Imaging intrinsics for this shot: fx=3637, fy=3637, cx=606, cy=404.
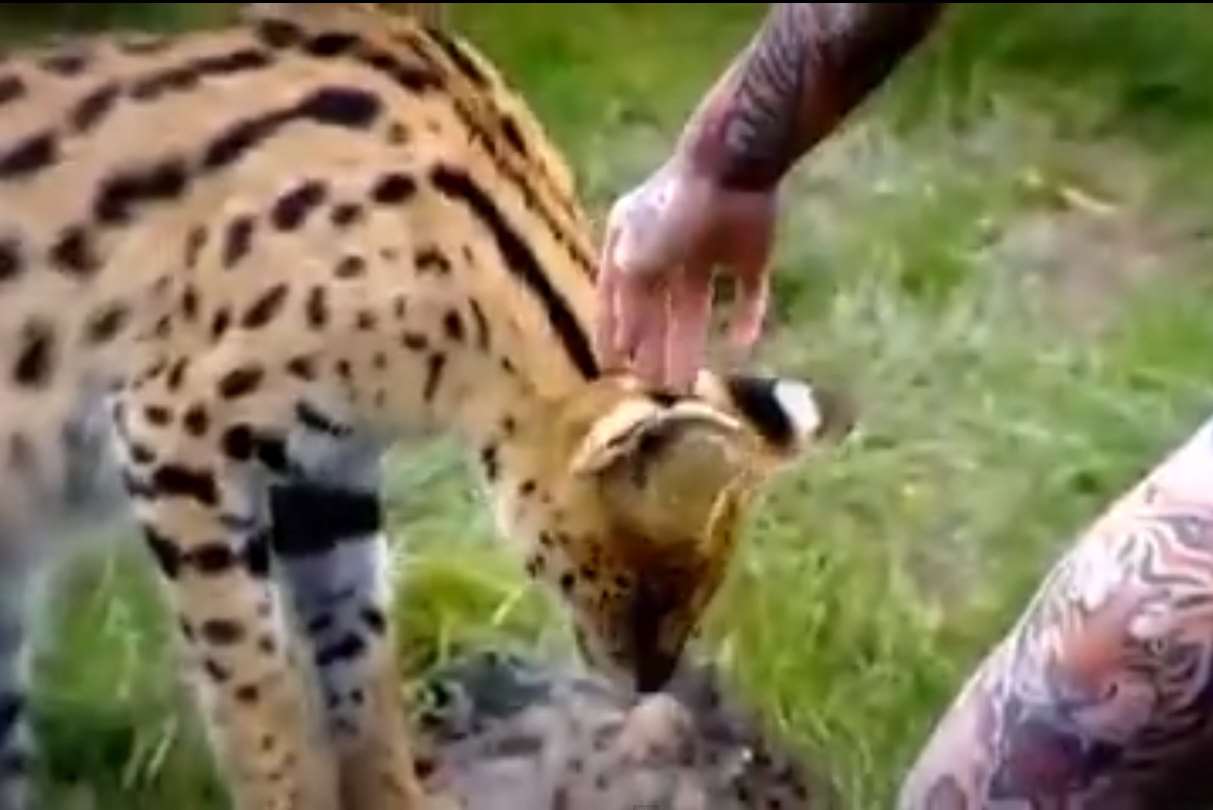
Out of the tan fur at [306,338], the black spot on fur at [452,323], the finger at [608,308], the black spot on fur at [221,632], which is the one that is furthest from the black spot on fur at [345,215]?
the black spot on fur at [221,632]

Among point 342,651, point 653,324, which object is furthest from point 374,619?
point 653,324

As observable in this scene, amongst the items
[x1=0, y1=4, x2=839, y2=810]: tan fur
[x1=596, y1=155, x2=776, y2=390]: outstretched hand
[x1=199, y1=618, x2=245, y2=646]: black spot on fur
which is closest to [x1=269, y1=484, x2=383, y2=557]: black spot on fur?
[x1=0, y1=4, x2=839, y2=810]: tan fur

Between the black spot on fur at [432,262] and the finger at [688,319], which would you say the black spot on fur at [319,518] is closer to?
the black spot on fur at [432,262]

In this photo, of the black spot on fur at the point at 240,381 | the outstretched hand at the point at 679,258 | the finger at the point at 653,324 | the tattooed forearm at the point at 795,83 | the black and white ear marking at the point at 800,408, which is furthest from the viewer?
the black and white ear marking at the point at 800,408

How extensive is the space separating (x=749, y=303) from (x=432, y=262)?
1.39 ft

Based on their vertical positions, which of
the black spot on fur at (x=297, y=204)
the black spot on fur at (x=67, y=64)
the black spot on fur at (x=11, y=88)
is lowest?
the black spot on fur at (x=297, y=204)

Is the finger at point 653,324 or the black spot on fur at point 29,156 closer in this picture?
the finger at point 653,324

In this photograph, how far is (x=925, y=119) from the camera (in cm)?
477

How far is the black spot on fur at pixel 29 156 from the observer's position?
9.70 ft

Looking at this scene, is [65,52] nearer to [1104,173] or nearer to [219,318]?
[219,318]

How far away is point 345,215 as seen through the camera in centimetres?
289

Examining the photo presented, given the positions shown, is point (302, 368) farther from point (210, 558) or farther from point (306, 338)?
point (210, 558)

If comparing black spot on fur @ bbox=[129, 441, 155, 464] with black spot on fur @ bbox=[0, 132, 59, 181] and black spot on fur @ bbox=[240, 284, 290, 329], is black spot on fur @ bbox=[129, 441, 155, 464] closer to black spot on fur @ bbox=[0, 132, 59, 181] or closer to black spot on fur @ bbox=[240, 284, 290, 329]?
black spot on fur @ bbox=[240, 284, 290, 329]

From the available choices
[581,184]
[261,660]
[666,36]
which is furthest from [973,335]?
[261,660]
